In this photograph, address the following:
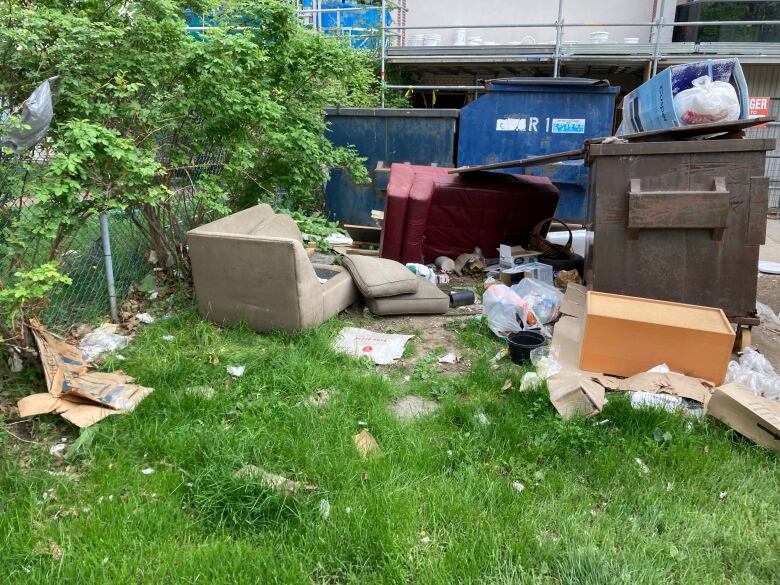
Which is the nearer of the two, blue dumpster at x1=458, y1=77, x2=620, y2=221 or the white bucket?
blue dumpster at x1=458, y1=77, x2=620, y2=221

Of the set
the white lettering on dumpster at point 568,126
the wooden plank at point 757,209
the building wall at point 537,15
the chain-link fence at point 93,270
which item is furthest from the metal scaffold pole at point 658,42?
the chain-link fence at point 93,270

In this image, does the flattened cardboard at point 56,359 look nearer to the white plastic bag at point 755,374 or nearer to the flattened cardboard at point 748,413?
the flattened cardboard at point 748,413

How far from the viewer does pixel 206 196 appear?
4.55 metres

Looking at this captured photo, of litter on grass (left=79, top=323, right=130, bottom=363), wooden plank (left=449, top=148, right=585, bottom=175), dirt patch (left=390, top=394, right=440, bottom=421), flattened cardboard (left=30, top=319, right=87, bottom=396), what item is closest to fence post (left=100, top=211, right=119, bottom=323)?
litter on grass (left=79, top=323, right=130, bottom=363)

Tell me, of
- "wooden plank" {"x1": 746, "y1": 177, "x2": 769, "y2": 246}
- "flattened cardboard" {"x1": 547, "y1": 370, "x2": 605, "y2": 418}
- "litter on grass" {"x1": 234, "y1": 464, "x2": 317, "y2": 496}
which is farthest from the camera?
"wooden plank" {"x1": 746, "y1": 177, "x2": 769, "y2": 246}

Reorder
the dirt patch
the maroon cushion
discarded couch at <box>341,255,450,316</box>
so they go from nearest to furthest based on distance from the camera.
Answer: the dirt patch
discarded couch at <box>341,255,450,316</box>
the maroon cushion

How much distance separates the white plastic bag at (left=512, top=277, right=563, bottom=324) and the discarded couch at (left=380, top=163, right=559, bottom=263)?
4.62ft

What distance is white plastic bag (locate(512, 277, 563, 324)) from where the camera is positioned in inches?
179

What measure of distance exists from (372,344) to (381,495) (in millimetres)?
1817

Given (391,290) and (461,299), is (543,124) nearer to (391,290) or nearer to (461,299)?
(461,299)

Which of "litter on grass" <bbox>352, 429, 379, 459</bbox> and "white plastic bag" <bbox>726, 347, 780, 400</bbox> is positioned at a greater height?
"white plastic bag" <bbox>726, 347, 780, 400</bbox>

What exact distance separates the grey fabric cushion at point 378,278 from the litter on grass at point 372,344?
364 mm

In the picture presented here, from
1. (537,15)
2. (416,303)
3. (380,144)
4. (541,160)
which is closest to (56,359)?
(416,303)

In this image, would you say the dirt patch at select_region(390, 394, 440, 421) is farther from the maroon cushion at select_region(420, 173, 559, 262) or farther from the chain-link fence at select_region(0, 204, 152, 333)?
the maroon cushion at select_region(420, 173, 559, 262)
